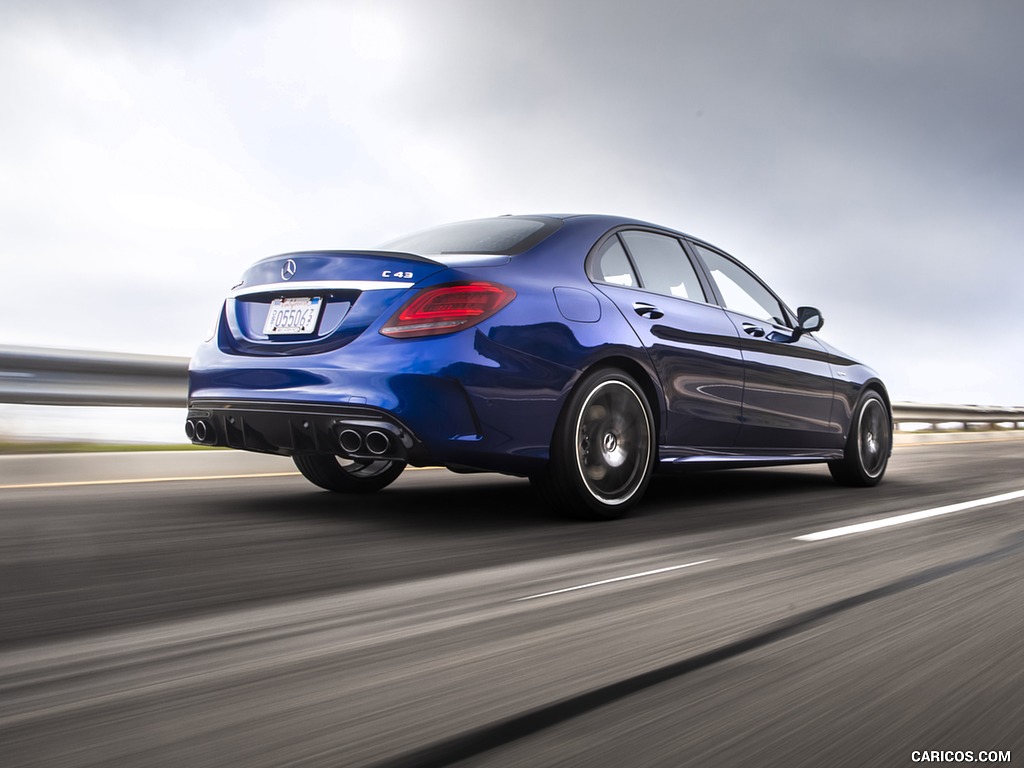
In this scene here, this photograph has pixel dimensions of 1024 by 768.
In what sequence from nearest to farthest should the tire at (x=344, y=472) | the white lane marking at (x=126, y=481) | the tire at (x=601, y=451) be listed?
1. the tire at (x=601, y=451)
2. the white lane marking at (x=126, y=481)
3. the tire at (x=344, y=472)

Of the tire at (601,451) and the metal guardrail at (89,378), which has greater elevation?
the metal guardrail at (89,378)

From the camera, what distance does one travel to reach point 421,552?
3.84 meters

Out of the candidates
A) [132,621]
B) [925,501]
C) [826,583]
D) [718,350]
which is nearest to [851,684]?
[826,583]

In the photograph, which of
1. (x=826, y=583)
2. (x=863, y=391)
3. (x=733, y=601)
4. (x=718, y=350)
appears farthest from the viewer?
(x=863, y=391)

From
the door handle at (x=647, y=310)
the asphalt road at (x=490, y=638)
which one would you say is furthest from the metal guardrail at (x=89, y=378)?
the door handle at (x=647, y=310)

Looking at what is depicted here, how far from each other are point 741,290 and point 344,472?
2624mm

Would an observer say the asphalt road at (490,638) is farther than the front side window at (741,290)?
No

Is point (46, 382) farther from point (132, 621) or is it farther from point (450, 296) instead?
point (132, 621)

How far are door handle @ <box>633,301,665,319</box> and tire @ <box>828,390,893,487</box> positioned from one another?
2715mm

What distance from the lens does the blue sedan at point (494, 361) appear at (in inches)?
165

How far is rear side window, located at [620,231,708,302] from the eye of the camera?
531 cm

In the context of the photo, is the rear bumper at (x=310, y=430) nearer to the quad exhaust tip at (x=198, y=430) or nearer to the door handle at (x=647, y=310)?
the quad exhaust tip at (x=198, y=430)

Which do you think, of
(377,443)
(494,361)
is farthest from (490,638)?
(494,361)

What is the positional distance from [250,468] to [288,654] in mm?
4544
